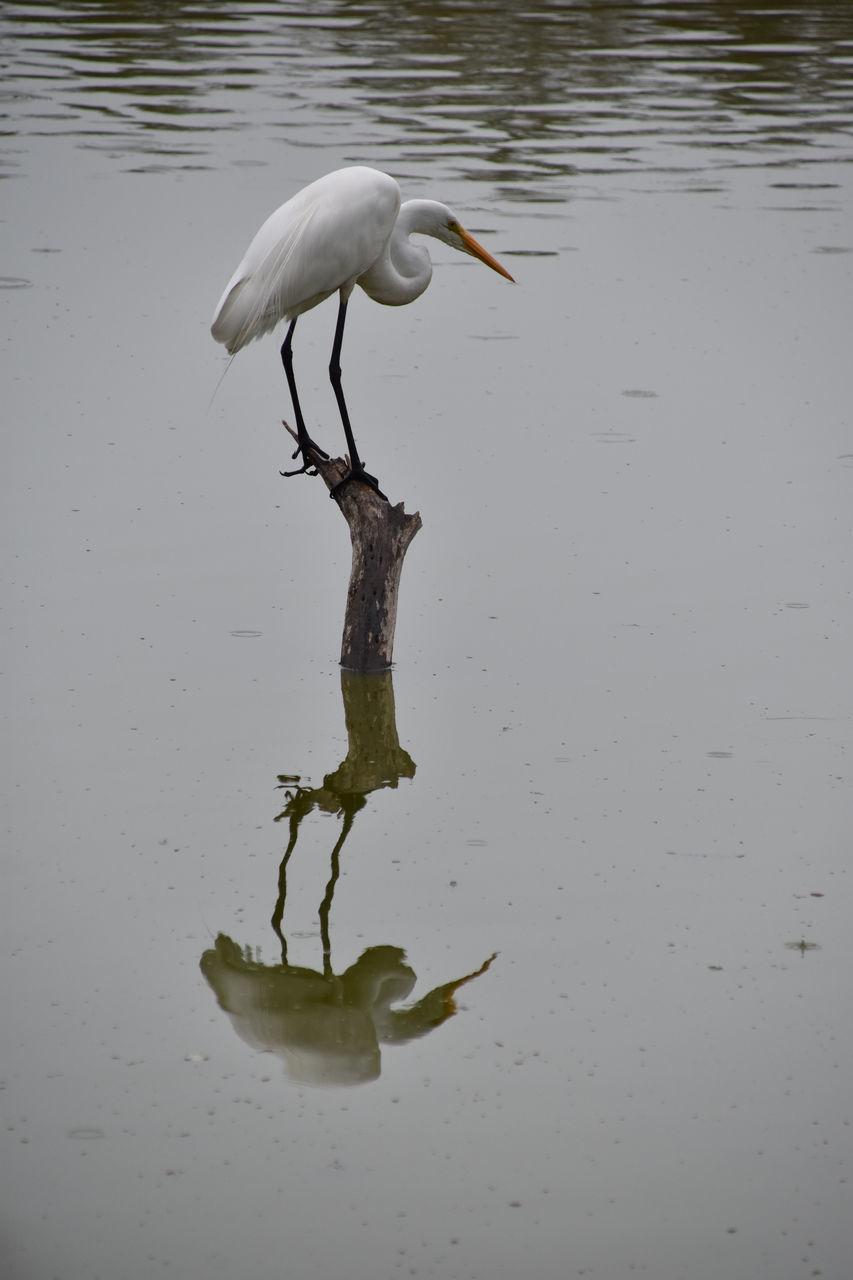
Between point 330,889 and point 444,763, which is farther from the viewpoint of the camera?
point 444,763

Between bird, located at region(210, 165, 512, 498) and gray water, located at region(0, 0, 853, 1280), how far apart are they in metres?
1.20

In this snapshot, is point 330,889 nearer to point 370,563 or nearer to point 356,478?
point 370,563

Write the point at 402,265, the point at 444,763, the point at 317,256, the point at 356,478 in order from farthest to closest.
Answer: the point at 402,265 → the point at 317,256 → the point at 356,478 → the point at 444,763

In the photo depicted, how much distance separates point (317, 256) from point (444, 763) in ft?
7.14

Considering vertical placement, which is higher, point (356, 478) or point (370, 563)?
point (356, 478)

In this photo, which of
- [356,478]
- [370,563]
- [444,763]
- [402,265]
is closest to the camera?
[444,763]

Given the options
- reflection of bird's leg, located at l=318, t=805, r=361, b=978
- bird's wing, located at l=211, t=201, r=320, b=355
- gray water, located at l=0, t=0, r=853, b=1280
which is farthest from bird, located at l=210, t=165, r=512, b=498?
reflection of bird's leg, located at l=318, t=805, r=361, b=978

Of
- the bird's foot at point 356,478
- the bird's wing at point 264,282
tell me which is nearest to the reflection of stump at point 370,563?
the bird's foot at point 356,478

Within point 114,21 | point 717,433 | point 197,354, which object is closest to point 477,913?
point 717,433

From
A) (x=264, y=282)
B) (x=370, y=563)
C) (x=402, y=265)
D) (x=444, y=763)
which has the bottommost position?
(x=444, y=763)

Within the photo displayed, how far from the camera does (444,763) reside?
6.15 meters

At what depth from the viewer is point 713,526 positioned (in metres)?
8.53

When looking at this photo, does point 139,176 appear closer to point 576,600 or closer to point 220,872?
point 576,600

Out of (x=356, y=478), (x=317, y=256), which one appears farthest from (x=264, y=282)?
(x=356, y=478)
